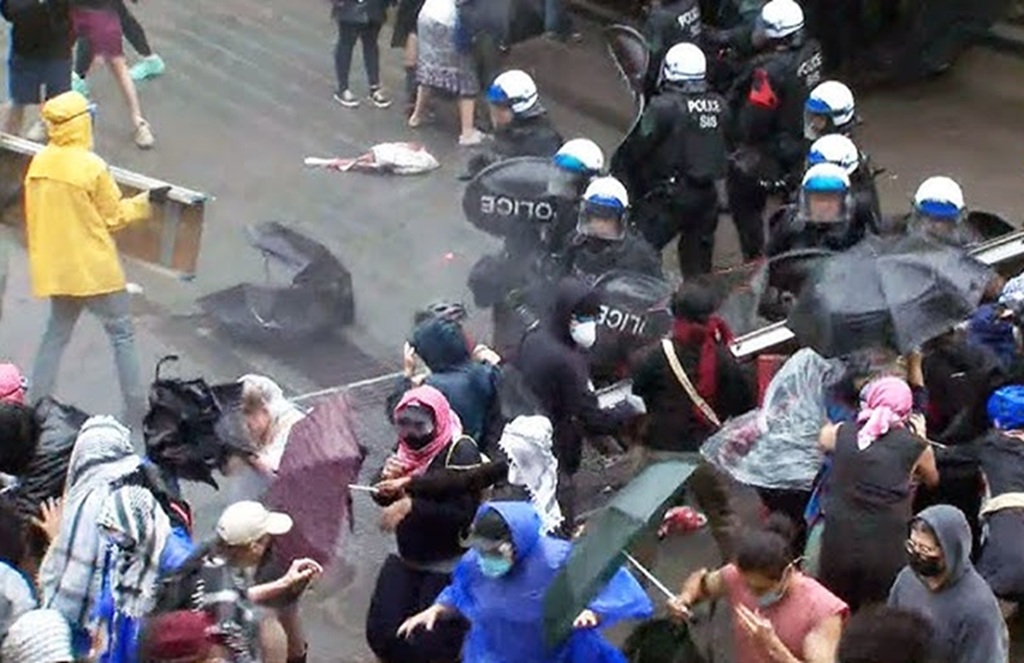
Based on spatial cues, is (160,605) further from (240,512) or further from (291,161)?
(291,161)

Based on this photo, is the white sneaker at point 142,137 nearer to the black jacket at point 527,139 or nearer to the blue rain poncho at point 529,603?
the black jacket at point 527,139

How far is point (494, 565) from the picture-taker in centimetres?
637

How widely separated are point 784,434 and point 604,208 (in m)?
1.68

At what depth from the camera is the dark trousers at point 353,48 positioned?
517 inches

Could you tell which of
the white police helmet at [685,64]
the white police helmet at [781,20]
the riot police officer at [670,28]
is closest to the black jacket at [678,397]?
the white police helmet at [685,64]

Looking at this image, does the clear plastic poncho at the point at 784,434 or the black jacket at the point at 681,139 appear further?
the black jacket at the point at 681,139

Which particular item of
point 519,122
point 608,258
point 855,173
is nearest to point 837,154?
point 855,173

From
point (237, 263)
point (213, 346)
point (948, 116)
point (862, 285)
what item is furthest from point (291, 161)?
point (862, 285)

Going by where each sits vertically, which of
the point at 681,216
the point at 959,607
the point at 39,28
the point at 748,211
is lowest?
the point at 39,28

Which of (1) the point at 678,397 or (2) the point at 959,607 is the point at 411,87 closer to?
(1) the point at 678,397

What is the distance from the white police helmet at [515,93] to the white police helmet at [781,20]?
1.44 m

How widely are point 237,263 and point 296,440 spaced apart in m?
4.37

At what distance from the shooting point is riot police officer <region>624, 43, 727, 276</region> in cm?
1034

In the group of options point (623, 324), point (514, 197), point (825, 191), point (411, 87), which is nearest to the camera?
point (623, 324)
